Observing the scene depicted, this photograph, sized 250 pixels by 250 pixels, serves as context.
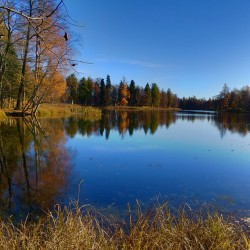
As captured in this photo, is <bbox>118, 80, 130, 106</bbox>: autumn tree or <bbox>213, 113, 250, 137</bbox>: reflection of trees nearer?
<bbox>213, 113, 250, 137</bbox>: reflection of trees

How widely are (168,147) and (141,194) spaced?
629 centimetres

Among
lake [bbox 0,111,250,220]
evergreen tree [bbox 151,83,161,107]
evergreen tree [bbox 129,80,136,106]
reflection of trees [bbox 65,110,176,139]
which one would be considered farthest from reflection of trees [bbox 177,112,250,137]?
evergreen tree [bbox 151,83,161,107]

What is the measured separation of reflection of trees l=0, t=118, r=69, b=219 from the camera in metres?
4.81

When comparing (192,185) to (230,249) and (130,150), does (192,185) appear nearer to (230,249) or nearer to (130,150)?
(230,249)

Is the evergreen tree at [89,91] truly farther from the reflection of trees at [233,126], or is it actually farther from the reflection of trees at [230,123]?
the reflection of trees at [233,126]

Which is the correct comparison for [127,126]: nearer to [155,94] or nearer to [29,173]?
[29,173]

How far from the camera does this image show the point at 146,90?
3388 inches

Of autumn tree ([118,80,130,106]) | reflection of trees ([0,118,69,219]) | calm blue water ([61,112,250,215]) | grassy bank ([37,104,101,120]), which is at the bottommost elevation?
calm blue water ([61,112,250,215])

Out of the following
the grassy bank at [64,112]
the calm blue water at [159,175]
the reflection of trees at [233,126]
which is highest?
the grassy bank at [64,112]

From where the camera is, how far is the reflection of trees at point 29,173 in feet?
15.8

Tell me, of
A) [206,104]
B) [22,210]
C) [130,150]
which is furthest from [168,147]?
[206,104]

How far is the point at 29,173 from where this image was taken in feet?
21.9

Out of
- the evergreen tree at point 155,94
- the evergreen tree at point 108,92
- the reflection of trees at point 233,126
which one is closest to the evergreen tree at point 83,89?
the evergreen tree at point 108,92

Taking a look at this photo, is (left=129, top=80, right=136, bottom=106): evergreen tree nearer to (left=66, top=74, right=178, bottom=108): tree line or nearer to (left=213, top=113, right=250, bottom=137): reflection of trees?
(left=66, top=74, right=178, bottom=108): tree line
